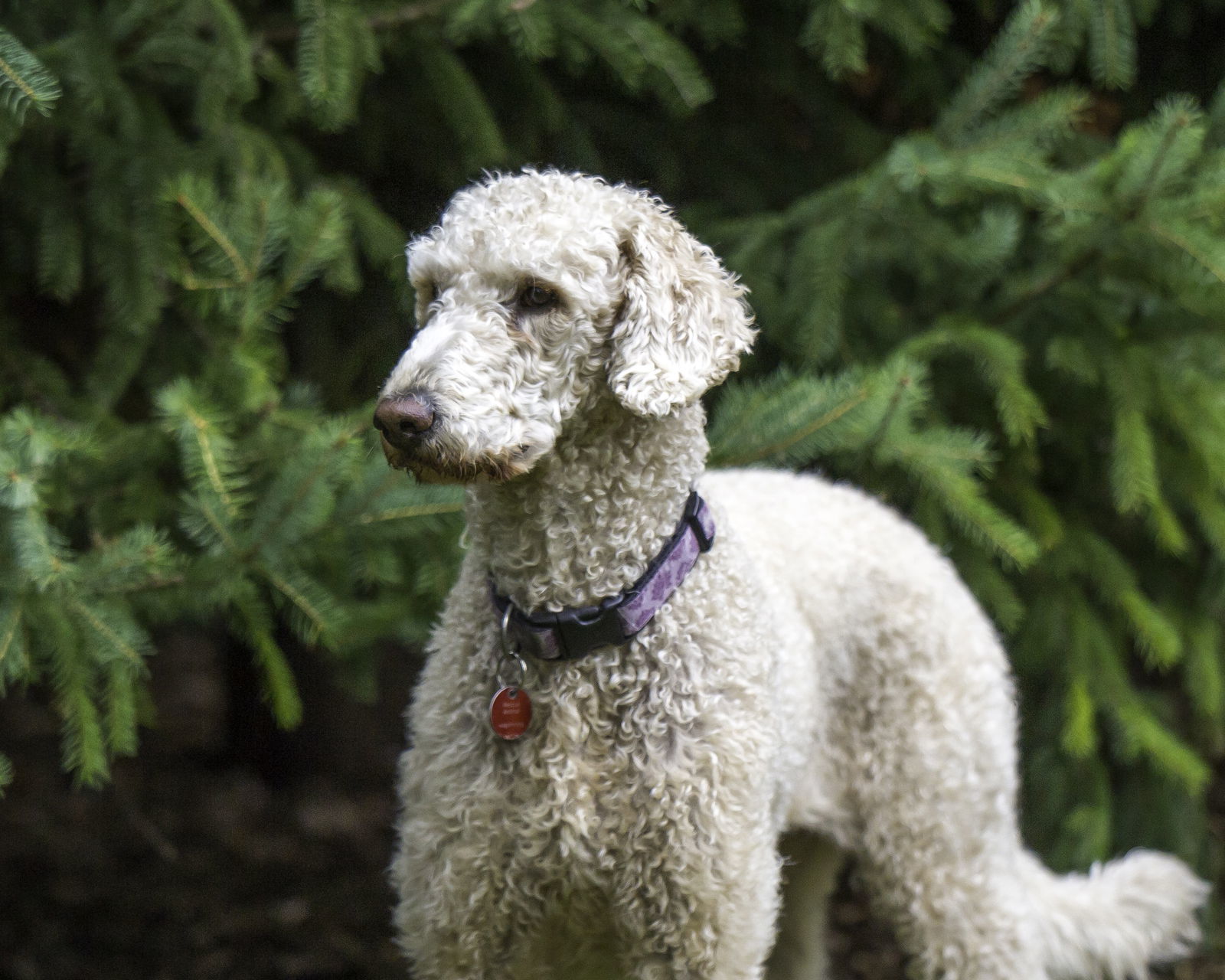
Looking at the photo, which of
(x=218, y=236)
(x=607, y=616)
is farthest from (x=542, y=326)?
(x=218, y=236)

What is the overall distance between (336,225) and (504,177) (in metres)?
0.57

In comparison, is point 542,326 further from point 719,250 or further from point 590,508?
point 719,250

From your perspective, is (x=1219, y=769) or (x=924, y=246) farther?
(x=1219, y=769)

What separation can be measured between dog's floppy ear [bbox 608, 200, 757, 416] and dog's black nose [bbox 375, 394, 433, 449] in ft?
1.04

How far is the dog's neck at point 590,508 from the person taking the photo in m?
2.06

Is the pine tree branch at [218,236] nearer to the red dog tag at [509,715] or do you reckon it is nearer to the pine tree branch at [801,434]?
the red dog tag at [509,715]

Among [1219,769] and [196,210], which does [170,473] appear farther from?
[1219,769]

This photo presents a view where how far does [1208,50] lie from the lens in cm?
401

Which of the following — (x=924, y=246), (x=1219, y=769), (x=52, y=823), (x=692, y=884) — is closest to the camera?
(x=692, y=884)

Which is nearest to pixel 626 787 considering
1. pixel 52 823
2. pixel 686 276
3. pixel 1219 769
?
pixel 686 276

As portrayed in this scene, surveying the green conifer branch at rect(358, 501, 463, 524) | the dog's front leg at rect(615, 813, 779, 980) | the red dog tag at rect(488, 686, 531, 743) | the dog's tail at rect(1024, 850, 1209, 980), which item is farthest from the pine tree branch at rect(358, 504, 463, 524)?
the dog's tail at rect(1024, 850, 1209, 980)

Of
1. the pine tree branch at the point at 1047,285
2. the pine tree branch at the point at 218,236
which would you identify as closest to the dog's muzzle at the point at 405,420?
the pine tree branch at the point at 218,236

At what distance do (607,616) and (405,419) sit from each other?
0.52 meters

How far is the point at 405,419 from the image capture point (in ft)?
5.82
